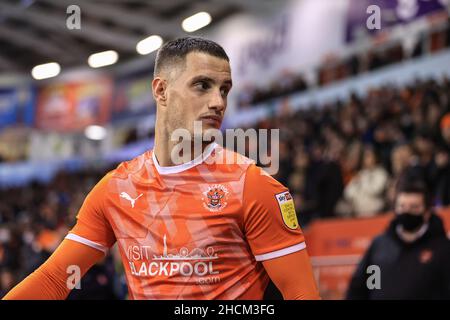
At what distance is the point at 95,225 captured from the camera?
2783 mm

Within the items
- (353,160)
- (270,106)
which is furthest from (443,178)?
(270,106)

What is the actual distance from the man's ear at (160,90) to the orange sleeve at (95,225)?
394 millimetres

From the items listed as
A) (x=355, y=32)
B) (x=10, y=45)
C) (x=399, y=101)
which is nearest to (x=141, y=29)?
(x=10, y=45)

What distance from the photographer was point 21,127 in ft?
106

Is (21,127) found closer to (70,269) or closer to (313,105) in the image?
(313,105)

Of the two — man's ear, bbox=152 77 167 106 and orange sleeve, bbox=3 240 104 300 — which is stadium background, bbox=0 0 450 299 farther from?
man's ear, bbox=152 77 167 106

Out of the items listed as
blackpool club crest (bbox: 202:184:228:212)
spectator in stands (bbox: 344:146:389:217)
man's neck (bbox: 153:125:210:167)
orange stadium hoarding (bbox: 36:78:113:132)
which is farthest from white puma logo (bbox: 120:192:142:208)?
orange stadium hoarding (bbox: 36:78:113:132)

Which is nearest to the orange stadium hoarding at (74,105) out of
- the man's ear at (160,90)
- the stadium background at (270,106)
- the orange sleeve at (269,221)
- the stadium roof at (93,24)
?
the stadium background at (270,106)

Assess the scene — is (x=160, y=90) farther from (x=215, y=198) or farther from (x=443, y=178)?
(x=443, y=178)

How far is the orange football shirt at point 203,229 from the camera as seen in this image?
246 cm

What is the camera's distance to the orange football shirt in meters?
2.46

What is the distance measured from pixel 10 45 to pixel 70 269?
28.8 meters

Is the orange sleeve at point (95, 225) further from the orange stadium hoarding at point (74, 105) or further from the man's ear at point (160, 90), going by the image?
the orange stadium hoarding at point (74, 105)

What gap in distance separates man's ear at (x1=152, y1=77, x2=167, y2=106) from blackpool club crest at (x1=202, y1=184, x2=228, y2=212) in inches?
17.0
